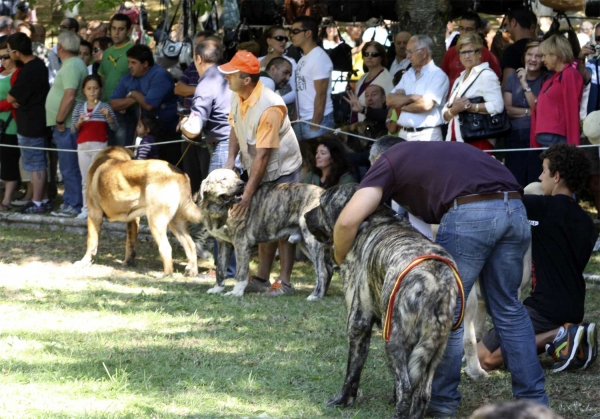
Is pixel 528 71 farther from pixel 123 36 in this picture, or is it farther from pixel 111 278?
pixel 123 36

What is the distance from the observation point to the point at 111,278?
9.77 meters

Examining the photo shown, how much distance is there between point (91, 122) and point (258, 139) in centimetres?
437

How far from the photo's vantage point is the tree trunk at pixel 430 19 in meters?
11.3

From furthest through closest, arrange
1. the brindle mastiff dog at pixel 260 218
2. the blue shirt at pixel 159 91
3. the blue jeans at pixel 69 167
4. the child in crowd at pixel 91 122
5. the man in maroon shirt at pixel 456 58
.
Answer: the blue jeans at pixel 69 167 → the child in crowd at pixel 91 122 → the blue shirt at pixel 159 91 → the man in maroon shirt at pixel 456 58 → the brindle mastiff dog at pixel 260 218

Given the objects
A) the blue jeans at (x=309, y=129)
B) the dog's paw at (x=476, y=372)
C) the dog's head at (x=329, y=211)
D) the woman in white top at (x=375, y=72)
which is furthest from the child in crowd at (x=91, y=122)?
the dog's paw at (x=476, y=372)

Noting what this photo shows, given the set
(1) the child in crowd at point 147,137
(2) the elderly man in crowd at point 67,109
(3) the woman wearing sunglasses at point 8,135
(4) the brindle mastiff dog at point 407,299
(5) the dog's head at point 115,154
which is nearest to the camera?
(4) the brindle mastiff dog at point 407,299

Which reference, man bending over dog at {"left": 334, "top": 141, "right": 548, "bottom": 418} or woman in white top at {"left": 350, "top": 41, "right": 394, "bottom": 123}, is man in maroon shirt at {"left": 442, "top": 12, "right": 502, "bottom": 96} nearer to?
woman in white top at {"left": 350, "top": 41, "right": 394, "bottom": 123}

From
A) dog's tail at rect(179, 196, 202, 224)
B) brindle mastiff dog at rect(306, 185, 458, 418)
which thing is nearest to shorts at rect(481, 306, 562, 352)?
brindle mastiff dog at rect(306, 185, 458, 418)

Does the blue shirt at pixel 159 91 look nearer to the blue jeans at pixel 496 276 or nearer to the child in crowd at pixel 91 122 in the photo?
the child in crowd at pixel 91 122

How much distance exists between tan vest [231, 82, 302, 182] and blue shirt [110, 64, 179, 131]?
120 inches

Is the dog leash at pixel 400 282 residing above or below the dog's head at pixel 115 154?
above

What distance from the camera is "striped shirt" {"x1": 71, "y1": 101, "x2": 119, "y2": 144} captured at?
12164 millimetres

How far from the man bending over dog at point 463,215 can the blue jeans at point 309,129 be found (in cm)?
564

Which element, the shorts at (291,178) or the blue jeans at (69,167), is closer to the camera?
the shorts at (291,178)
